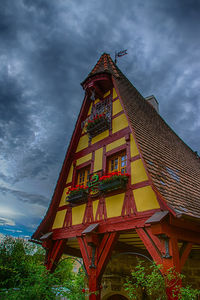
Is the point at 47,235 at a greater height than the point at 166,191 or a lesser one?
lesser

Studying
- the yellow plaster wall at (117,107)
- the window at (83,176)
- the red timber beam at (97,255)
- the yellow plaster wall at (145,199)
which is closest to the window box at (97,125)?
the yellow plaster wall at (117,107)

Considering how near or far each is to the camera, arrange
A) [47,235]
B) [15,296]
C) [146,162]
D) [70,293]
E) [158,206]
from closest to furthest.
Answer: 1. [15,296]
2. [70,293]
3. [158,206]
4. [146,162]
5. [47,235]

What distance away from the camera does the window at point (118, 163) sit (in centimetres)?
646

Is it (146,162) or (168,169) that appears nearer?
(146,162)

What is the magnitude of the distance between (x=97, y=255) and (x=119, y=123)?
4168 millimetres

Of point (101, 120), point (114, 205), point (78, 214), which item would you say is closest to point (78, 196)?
point (78, 214)

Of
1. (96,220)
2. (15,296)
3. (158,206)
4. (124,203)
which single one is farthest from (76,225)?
(15,296)

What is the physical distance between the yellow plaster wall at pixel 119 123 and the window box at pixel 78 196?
7.66ft

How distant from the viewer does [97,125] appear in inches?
302

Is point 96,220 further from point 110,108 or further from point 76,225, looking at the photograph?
point 110,108

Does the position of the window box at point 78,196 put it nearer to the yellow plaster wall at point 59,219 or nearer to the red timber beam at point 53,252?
the yellow plaster wall at point 59,219

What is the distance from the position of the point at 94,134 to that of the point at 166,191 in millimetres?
3903

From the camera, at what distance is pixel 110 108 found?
25.7ft

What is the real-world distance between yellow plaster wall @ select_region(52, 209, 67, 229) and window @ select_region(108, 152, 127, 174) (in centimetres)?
261
